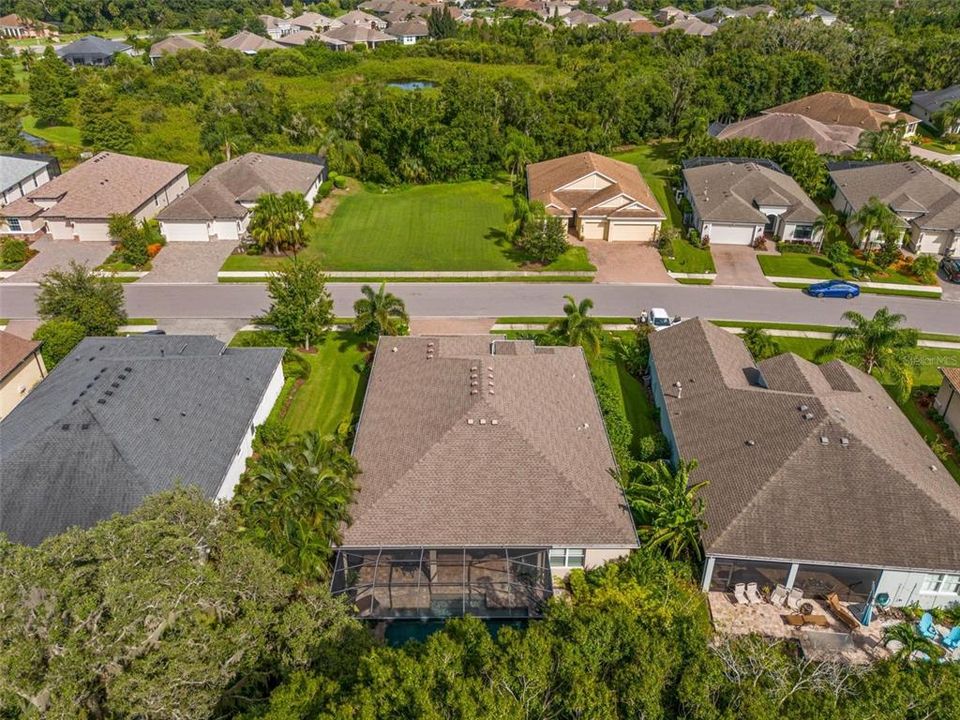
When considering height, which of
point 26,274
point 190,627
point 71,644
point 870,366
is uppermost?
point 71,644

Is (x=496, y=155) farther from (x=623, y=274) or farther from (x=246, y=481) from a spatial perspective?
(x=246, y=481)

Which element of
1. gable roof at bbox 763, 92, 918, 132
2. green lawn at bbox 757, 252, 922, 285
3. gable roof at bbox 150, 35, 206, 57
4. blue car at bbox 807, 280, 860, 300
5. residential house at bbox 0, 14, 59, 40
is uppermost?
gable roof at bbox 763, 92, 918, 132

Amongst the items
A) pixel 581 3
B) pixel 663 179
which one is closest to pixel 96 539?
pixel 663 179

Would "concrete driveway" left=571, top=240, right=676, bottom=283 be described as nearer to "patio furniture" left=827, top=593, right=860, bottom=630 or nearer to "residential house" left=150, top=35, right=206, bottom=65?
"patio furniture" left=827, top=593, right=860, bottom=630

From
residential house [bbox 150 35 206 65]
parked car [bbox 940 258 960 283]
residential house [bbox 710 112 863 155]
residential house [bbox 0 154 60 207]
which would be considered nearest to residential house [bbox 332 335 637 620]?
parked car [bbox 940 258 960 283]

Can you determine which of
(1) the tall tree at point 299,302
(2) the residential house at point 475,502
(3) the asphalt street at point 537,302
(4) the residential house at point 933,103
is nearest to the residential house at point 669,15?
(4) the residential house at point 933,103

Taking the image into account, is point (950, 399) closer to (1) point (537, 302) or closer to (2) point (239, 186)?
(1) point (537, 302)
